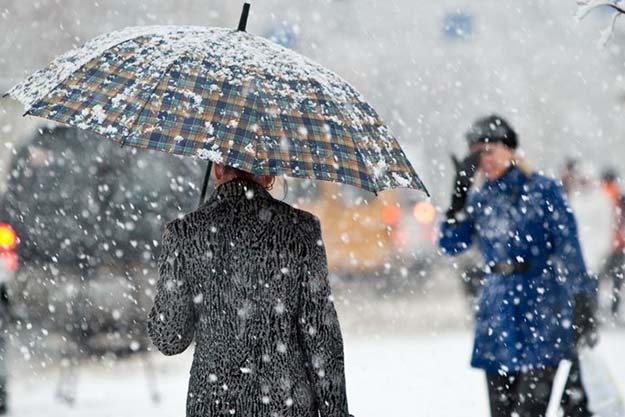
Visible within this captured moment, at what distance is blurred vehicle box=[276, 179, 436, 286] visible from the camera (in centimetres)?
1598

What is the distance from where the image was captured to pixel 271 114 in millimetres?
3363

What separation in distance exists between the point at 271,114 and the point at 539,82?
2886 cm

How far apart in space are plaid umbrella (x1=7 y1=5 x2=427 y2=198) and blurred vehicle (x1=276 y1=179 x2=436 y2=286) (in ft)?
38.3

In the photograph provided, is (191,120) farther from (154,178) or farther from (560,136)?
(560,136)

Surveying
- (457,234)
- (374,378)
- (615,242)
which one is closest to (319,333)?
(457,234)

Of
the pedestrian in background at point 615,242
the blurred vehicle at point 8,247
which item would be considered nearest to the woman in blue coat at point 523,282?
the blurred vehicle at point 8,247

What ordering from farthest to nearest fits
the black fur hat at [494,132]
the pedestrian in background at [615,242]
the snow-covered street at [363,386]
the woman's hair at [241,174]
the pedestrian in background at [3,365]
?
the pedestrian in background at [615,242], the snow-covered street at [363,386], the pedestrian in background at [3,365], the black fur hat at [494,132], the woman's hair at [241,174]

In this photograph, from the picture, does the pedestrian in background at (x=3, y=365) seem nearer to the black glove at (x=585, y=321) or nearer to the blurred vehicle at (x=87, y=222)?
the blurred vehicle at (x=87, y=222)

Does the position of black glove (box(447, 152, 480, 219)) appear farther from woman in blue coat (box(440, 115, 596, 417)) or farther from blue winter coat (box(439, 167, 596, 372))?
blue winter coat (box(439, 167, 596, 372))

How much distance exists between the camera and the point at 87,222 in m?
8.09

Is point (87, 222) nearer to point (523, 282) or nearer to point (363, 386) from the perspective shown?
point (363, 386)

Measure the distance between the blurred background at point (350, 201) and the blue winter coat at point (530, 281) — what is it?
1.20 metres

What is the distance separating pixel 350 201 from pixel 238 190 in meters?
13.0

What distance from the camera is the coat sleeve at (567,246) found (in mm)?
4898
